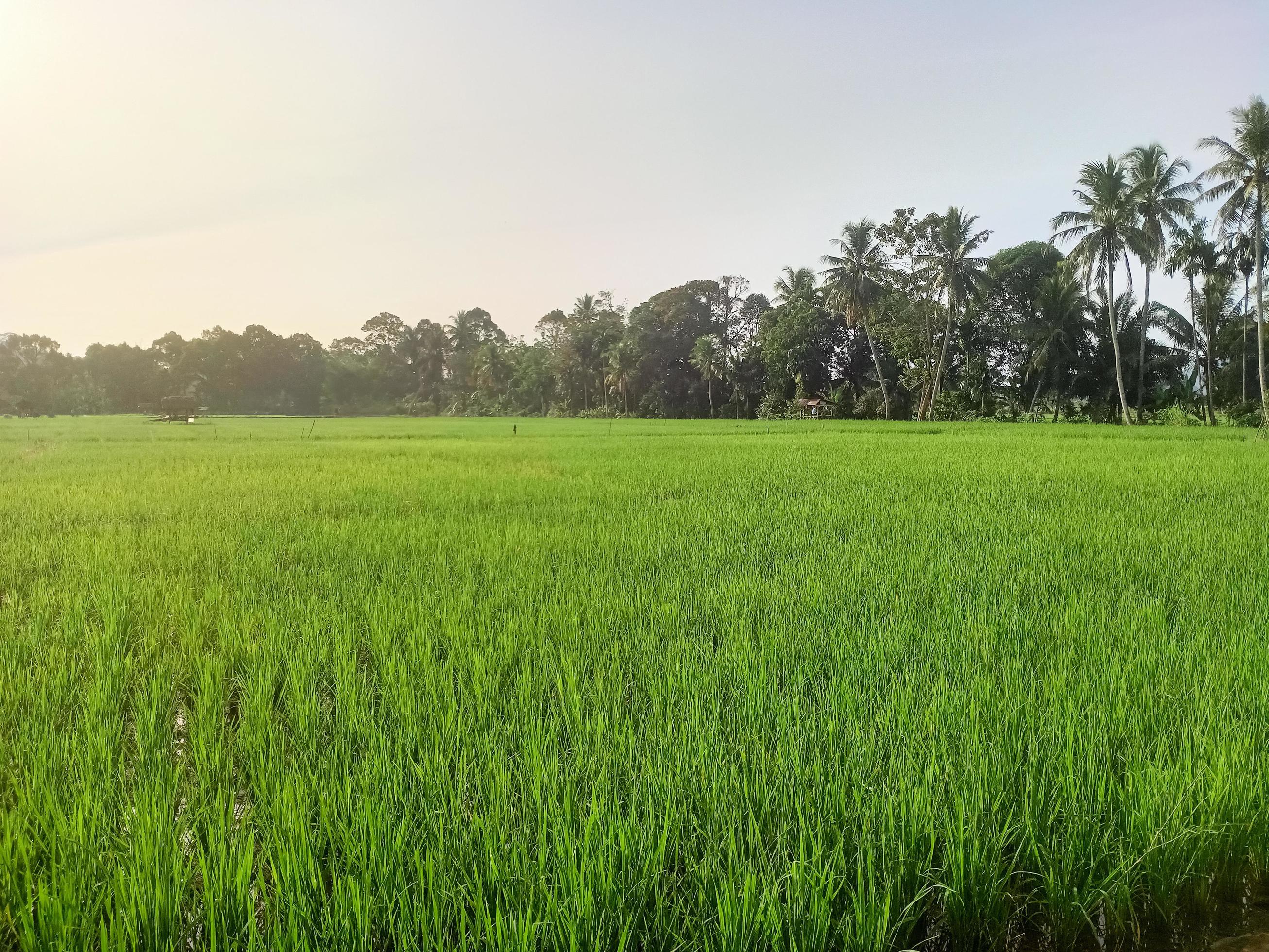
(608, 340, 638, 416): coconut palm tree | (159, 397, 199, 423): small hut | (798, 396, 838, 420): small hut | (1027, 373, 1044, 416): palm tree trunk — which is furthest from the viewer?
(608, 340, 638, 416): coconut palm tree

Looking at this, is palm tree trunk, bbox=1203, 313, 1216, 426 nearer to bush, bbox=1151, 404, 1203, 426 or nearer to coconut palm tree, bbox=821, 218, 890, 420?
bush, bbox=1151, 404, 1203, 426

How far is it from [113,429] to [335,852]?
25.1 metres

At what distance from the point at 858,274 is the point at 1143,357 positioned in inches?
458

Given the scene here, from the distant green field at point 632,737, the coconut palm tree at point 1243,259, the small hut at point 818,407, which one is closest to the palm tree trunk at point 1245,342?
the coconut palm tree at point 1243,259

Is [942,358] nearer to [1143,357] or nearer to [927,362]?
[927,362]

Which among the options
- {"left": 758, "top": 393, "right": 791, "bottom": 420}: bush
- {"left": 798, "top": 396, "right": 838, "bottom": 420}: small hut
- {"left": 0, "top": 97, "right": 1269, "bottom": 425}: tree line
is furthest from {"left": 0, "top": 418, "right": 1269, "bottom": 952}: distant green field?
{"left": 758, "top": 393, "right": 791, "bottom": 420}: bush

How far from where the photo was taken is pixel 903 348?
33375 mm

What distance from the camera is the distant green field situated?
1166 millimetres

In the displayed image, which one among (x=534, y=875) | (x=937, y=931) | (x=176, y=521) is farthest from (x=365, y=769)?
(x=176, y=521)

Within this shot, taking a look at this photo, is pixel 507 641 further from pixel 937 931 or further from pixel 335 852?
pixel 937 931

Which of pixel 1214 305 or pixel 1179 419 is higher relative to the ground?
pixel 1214 305

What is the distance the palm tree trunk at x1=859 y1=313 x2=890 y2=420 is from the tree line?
171mm

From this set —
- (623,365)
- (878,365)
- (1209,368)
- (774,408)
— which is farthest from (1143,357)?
(623,365)

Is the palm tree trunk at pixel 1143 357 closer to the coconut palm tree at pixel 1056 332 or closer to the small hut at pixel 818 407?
the coconut palm tree at pixel 1056 332
